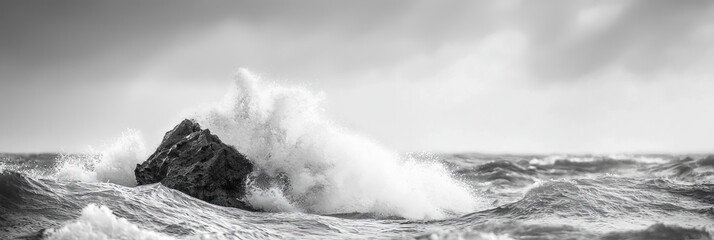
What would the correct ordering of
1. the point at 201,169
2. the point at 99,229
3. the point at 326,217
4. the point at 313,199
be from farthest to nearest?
the point at 313,199 < the point at 201,169 < the point at 326,217 < the point at 99,229

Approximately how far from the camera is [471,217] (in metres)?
11.5

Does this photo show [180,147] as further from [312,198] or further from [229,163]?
[312,198]

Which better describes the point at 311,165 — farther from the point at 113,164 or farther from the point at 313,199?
the point at 113,164

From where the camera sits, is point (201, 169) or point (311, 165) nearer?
point (201, 169)

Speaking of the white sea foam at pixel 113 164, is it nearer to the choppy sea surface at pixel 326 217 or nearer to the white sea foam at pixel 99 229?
the choppy sea surface at pixel 326 217

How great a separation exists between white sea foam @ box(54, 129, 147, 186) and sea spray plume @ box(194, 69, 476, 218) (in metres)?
1.94

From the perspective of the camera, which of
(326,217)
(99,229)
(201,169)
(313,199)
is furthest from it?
(313,199)

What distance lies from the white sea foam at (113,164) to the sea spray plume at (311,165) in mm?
1943

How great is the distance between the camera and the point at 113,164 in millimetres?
15039

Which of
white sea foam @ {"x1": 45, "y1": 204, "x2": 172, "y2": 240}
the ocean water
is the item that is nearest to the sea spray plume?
the ocean water

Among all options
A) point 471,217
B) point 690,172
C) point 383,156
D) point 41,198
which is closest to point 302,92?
point 383,156

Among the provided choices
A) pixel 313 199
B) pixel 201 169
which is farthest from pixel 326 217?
pixel 201 169

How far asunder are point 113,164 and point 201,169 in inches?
157

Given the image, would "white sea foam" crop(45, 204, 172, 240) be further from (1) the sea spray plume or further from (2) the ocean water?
(1) the sea spray plume
